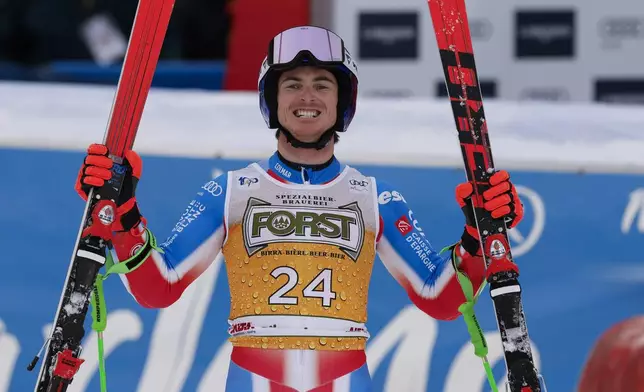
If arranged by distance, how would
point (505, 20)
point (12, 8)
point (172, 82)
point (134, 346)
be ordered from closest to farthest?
1. point (134, 346)
2. point (505, 20)
3. point (172, 82)
4. point (12, 8)

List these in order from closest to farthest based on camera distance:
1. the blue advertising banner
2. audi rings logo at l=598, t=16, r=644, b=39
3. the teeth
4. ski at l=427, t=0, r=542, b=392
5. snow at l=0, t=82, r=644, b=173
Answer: ski at l=427, t=0, r=542, b=392, the teeth, the blue advertising banner, snow at l=0, t=82, r=644, b=173, audi rings logo at l=598, t=16, r=644, b=39

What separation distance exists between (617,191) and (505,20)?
Answer: 6.80ft

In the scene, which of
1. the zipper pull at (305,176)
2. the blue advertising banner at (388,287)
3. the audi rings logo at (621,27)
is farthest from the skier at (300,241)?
the audi rings logo at (621,27)

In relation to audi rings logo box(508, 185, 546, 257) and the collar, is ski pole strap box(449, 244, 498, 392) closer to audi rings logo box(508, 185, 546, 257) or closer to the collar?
the collar

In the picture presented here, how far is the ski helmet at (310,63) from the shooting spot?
3029 mm

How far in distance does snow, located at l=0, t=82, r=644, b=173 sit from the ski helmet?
3.70ft

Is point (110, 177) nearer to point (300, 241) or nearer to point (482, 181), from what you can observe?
point (300, 241)

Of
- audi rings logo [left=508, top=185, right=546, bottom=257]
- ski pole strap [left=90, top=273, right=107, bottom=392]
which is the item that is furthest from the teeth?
audi rings logo [left=508, top=185, right=546, bottom=257]

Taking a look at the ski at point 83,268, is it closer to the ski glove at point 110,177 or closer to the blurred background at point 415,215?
the ski glove at point 110,177

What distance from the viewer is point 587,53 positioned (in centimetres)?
610

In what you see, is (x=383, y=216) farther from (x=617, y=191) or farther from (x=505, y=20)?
(x=505, y=20)

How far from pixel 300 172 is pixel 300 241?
24 cm

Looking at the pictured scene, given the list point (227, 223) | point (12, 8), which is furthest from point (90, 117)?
point (12, 8)

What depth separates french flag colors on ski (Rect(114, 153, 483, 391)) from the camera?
9.48ft
